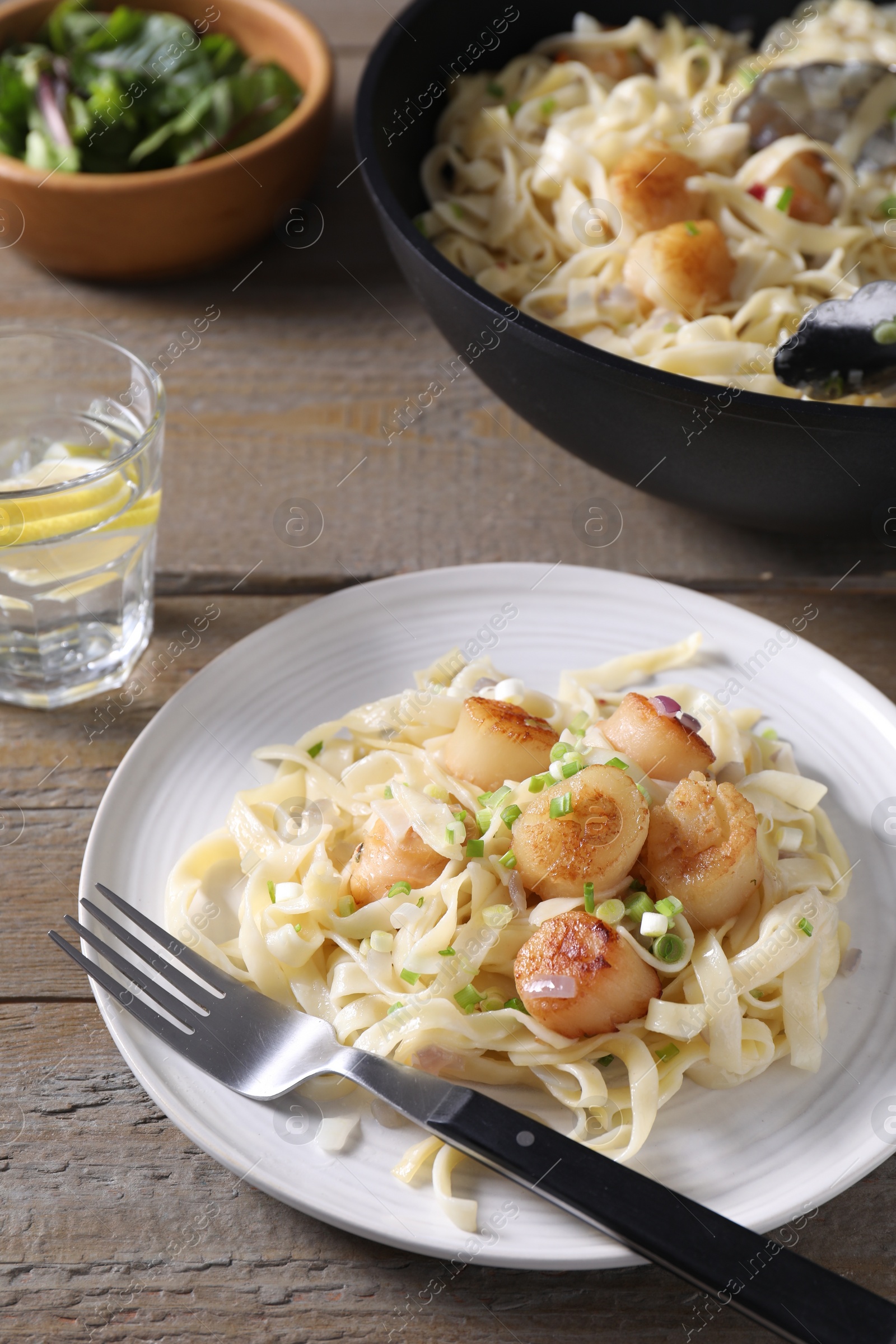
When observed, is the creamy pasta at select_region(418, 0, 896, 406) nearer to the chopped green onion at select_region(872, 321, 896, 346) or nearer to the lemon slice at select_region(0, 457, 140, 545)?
the chopped green onion at select_region(872, 321, 896, 346)

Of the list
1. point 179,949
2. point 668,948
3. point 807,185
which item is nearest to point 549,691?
point 668,948

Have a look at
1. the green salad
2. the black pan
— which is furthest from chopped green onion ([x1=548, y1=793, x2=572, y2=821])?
the green salad

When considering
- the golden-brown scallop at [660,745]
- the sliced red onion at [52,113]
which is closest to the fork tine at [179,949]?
the golden-brown scallop at [660,745]

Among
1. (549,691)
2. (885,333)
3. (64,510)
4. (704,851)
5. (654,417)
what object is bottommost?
(549,691)

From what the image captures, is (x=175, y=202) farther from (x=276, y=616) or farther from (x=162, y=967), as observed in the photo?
(x=162, y=967)

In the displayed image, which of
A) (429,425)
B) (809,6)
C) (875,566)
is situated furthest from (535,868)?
(809,6)
